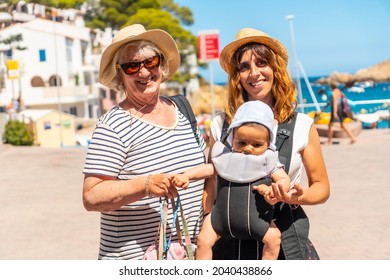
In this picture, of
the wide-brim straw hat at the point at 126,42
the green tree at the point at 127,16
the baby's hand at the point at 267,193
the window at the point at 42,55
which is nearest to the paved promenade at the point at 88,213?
the wide-brim straw hat at the point at 126,42

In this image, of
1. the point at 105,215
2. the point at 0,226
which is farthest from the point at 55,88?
the point at 105,215

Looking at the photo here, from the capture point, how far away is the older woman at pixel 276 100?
2326 millimetres

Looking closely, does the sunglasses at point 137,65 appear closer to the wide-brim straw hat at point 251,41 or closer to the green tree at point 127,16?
the wide-brim straw hat at point 251,41

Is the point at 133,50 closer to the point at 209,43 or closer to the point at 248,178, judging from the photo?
the point at 248,178

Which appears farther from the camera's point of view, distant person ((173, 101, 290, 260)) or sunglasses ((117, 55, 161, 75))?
sunglasses ((117, 55, 161, 75))

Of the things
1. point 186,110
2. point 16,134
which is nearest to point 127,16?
point 16,134

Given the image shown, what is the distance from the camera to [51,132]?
25.4 m

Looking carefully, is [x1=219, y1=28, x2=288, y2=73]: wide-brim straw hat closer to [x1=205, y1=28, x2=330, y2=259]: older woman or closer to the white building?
[x1=205, y1=28, x2=330, y2=259]: older woman

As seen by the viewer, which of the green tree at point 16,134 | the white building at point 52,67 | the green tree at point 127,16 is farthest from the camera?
the green tree at point 127,16

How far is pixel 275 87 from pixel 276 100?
44 millimetres

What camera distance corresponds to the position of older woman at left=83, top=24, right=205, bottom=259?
2.35 m

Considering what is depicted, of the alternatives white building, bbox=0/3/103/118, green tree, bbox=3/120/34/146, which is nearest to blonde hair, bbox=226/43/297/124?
green tree, bbox=3/120/34/146
